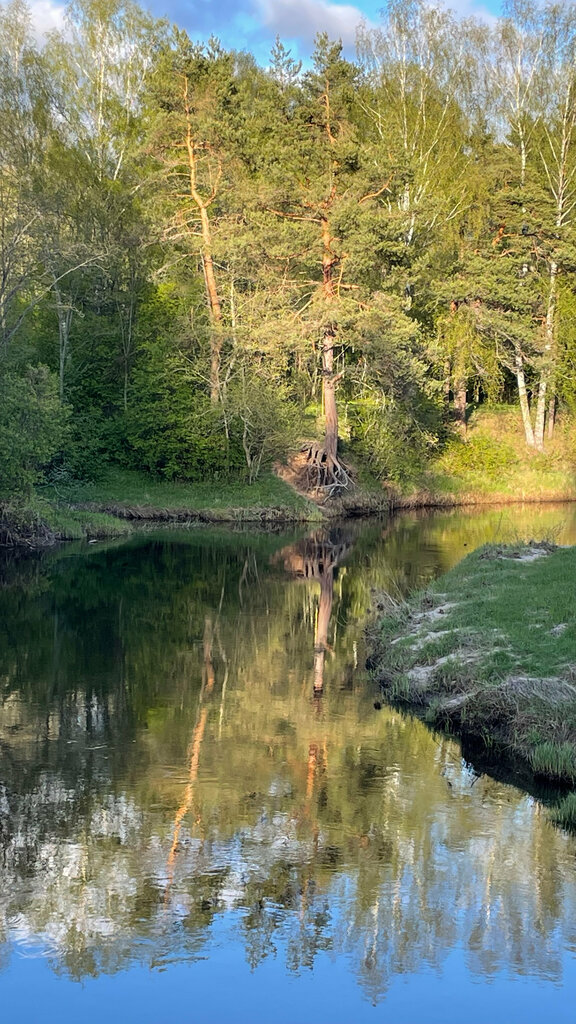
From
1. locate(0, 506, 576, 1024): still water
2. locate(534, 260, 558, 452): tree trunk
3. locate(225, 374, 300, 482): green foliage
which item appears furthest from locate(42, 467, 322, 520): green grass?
locate(0, 506, 576, 1024): still water

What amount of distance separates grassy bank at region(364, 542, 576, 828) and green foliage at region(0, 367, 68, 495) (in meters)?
14.9

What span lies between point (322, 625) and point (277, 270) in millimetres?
24235

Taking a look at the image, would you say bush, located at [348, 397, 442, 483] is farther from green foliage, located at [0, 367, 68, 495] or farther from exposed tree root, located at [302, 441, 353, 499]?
green foliage, located at [0, 367, 68, 495]

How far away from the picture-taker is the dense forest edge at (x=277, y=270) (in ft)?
131

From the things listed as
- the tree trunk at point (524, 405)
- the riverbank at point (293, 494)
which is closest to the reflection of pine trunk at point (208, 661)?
the riverbank at point (293, 494)

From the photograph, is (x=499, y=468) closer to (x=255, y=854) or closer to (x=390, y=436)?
(x=390, y=436)

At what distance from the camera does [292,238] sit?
132 ft

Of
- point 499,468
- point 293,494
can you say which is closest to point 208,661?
point 293,494

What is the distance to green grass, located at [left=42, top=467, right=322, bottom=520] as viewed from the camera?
1596 inches

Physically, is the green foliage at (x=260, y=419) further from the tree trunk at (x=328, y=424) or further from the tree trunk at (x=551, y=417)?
the tree trunk at (x=551, y=417)

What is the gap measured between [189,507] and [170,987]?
3276 cm

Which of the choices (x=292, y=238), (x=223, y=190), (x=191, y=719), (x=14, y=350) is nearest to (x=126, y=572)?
(x=14, y=350)

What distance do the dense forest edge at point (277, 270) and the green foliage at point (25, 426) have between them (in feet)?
0.28

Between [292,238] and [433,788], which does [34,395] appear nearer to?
[292,238]
